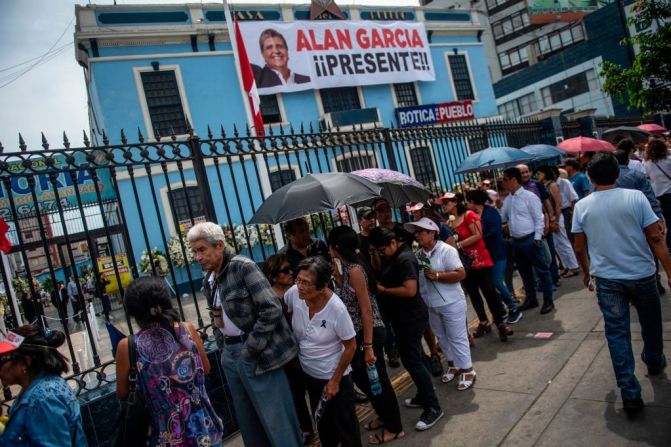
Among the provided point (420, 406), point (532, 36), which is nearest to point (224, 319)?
point (420, 406)

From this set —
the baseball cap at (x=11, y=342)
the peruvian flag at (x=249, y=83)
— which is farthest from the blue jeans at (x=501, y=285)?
the peruvian flag at (x=249, y=83)

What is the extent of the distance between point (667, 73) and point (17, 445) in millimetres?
11911

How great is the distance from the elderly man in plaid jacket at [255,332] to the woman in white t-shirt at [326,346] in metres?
0.16

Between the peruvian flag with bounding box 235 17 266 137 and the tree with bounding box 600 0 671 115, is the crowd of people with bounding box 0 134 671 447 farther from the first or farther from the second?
the tree with bounding box 600 0 671 115

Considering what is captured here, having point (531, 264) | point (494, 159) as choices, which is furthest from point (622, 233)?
point (494, 159)

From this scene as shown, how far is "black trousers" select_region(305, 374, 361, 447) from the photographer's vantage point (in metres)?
3.06

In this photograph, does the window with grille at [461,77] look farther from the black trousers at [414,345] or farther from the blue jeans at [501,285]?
the black trousers at [414,345]

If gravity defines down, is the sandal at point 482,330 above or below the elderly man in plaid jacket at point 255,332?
below

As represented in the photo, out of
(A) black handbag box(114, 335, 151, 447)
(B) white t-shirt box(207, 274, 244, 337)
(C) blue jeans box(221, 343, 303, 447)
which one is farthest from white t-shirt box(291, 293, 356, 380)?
(A) black handbag box(114, 335, 151, 447)

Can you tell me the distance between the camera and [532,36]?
3850 cm

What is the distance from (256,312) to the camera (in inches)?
122

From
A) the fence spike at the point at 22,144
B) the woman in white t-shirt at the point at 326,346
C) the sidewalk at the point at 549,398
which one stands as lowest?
the sidewalk at the point at 549,398

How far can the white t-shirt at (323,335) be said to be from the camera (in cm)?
304

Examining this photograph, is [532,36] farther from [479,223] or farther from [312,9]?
[479,223]
